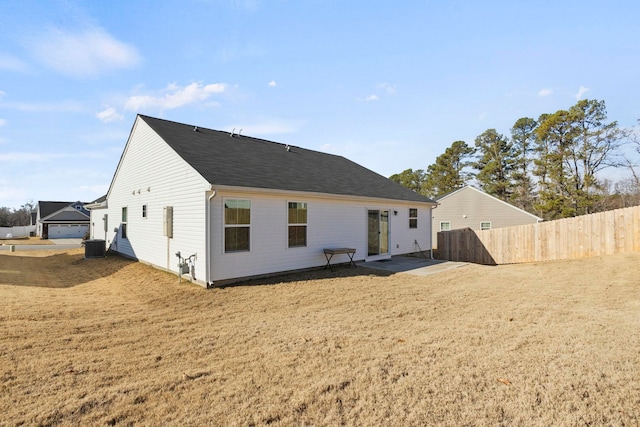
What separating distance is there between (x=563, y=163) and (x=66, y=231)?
159 ft

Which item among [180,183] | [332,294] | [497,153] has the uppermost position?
[497,153]

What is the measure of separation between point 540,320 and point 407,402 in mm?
3875

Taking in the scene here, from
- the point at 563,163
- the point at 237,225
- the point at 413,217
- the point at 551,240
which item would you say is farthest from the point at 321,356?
the point at 563,163

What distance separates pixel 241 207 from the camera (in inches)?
332

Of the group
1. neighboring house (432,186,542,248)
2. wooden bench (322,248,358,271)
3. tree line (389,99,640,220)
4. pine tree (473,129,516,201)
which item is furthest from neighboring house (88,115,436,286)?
pine tree (473,129,516,201)

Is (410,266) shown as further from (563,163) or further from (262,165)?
(563,163)

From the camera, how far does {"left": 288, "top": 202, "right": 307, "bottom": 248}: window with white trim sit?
960 cm

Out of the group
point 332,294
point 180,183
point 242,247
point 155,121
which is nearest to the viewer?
point 332,294

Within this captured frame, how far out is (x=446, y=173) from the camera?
3534cm

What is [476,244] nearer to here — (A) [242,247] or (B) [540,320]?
(B) [540,320]

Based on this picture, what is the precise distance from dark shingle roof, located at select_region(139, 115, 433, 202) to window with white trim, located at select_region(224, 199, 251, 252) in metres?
0.59

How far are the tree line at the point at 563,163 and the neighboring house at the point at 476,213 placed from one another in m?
3.87

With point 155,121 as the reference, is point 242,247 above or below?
below

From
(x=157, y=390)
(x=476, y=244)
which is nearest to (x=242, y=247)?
(x=157, y=390)
